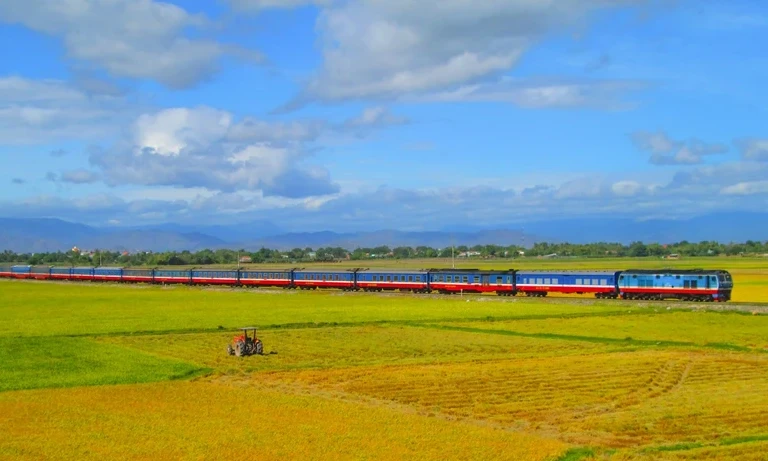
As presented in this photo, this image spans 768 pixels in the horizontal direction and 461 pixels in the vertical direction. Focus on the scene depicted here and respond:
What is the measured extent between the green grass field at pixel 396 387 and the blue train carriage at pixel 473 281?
20.2 meters

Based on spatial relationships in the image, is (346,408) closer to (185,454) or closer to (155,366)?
(185,454)

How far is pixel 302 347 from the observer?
44.9 meters

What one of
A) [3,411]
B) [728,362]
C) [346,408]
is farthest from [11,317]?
[728,362]

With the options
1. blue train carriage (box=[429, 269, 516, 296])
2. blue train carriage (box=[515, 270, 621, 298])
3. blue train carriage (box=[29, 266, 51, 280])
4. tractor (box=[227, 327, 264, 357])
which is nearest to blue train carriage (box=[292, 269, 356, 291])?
blue train carriage (box=[429, 269, 516, 296])

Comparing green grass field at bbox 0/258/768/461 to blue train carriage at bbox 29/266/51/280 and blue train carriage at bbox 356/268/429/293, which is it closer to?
blue train carriage at bbox 356/268/429/293

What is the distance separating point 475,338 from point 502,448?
26.2 m

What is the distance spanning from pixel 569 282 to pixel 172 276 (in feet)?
208

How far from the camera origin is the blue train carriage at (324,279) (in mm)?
95375

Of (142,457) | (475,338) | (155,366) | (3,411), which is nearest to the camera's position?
(142,457)

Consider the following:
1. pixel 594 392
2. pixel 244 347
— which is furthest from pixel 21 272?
pixel 594 392

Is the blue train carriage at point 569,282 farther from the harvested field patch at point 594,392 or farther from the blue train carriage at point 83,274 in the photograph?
the blue train carriage at point 83,274

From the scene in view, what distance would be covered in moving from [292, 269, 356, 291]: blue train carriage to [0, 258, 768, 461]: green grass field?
32895mm

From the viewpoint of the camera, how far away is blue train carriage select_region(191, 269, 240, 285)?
11131 cm

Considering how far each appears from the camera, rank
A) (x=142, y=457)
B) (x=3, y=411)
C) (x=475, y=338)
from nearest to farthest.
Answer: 1. (x=142, y=457)
2. (x=3, y=411)
3. (x=475, y=338)
